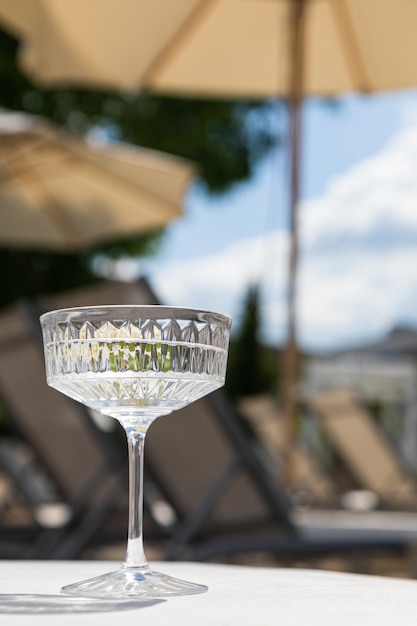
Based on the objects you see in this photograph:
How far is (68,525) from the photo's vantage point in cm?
360

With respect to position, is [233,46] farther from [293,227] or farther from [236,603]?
[236,603]

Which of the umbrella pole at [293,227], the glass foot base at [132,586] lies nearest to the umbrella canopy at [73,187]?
the umbrella pole at [293,227]

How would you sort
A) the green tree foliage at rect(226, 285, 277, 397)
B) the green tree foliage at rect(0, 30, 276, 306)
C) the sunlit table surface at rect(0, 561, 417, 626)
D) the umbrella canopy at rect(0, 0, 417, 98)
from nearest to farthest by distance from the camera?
1. the sunlit table surface at rect(0, 561, 417, 626)
2. the umbrella canopy at rect(0, 0, 417, 98)
3. the green tree foliage at rect(0, 30, 276, 306)
4. the green tree foliage at rect(226, 285, 277, 397)

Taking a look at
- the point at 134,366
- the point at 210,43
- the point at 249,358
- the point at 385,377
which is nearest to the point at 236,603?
the point at 134,366

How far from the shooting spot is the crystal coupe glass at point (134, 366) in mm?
936

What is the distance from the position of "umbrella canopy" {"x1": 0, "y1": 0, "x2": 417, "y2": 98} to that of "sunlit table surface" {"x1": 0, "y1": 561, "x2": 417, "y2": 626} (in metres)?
3.92

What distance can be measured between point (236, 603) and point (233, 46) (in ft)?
15.5

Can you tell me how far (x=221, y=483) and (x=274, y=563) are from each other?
140 cm

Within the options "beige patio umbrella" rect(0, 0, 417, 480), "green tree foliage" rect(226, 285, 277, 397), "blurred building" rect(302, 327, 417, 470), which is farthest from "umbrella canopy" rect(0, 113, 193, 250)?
"green tree foliage" rect(226, 285, 277, 397)

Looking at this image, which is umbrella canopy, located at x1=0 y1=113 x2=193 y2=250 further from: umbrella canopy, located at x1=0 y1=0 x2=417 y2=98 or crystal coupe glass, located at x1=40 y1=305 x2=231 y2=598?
crystal coupe glass, located at x1=40 y1=305 x2=231 y2=598

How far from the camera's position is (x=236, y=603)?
2.91 feet

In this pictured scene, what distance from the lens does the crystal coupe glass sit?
936 millimetres

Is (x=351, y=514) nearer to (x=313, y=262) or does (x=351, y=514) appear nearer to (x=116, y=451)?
(x=116, y=451)

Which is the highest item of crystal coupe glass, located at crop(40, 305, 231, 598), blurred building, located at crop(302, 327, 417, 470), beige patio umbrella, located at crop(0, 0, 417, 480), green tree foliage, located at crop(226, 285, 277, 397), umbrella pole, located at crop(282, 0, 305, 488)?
green tree foliage, located at crop(226, 285, 277, 397)
